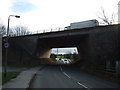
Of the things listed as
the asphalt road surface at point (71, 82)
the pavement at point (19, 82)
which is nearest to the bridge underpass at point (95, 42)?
the asphalt road surface at point (71, 82)

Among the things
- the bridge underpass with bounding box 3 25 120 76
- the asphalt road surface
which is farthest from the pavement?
the bridge underpass with bounding box 3 25 120 76

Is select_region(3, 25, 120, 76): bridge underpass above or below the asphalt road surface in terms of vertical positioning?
above

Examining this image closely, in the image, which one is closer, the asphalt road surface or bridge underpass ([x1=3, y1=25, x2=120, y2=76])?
the asphalt road surface

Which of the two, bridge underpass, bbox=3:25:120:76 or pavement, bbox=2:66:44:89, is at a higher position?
bridge underpass, bbox=3:25:120:76

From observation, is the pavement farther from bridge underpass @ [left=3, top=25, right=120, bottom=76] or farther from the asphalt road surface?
bridge underpass @ [left=3, top=25, right=120, bottom=76]

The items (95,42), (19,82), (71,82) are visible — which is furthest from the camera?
(95,42)

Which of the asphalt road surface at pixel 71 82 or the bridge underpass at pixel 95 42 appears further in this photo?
the bridge underpass at pixel 95 42

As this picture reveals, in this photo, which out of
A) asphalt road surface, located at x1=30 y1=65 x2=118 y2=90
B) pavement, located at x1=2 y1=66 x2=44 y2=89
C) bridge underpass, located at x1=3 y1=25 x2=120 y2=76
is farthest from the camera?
bridge underpass, located at x1=3 y1=25 x2=120 y2=76

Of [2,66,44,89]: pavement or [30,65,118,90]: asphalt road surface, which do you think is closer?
[2,66,44,89]: pavement

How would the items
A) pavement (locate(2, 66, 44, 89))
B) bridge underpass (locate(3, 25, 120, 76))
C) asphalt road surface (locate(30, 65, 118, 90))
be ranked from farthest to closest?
bridge underpass (locate(3, 25, 120, 76)) < asphalt road surface (locate(30, 65, 118, 90)) < pavement (locate(2, 66, 44, 89))

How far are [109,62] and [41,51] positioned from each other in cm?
3844

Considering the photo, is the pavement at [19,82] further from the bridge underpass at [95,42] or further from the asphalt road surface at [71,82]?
the bridge underpass at [95,42]

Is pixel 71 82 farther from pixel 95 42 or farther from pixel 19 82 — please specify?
pixel 95 42

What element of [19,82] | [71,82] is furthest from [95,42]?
[19,82]
